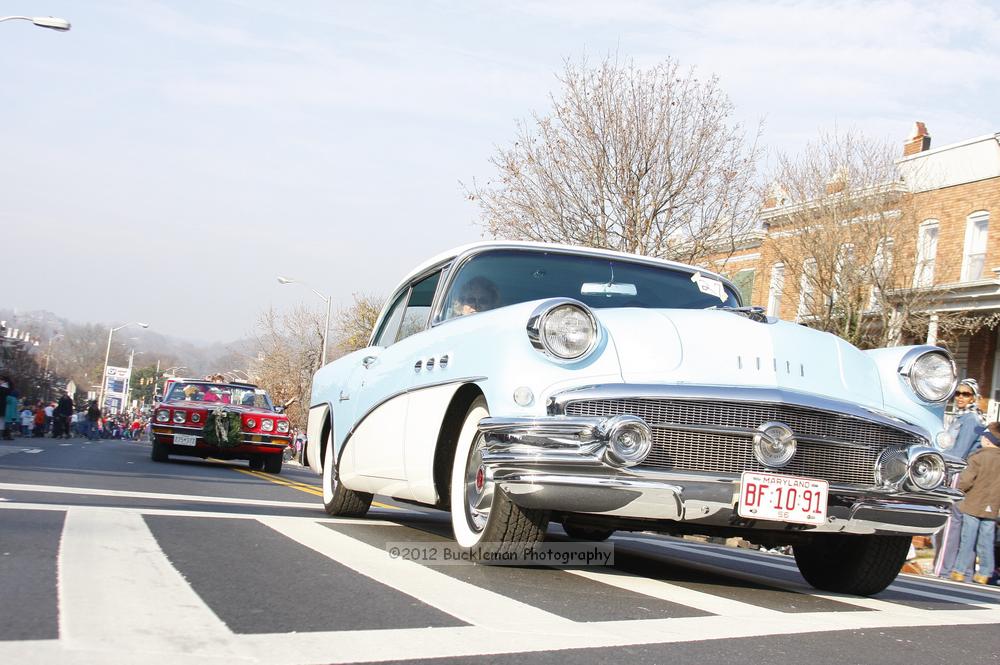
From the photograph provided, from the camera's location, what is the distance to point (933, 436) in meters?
5.04

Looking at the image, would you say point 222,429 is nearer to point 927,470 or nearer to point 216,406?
point 216,406

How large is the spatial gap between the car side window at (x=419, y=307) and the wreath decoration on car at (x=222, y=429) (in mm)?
10010

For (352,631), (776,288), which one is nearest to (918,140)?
(776,288)

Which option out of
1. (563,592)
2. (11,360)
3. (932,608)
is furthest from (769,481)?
(11,360)

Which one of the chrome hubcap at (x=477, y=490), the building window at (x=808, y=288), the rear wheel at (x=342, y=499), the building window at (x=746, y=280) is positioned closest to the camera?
the chrome hubcap at (x=477, y=490)

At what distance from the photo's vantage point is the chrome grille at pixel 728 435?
4.57m

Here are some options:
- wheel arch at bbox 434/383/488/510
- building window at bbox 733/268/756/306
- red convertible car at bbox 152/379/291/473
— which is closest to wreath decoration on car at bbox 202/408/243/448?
red convertible car at bbox 152/379/291/473

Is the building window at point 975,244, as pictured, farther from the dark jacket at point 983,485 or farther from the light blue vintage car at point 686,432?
the light blue vintage car at point 686,432

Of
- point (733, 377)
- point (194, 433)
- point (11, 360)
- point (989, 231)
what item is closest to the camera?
point (733, 377)

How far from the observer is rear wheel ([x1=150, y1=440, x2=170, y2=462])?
16500mm

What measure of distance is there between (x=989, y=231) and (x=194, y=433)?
1811 centimetres

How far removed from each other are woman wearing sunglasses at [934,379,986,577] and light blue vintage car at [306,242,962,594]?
519 centimetres

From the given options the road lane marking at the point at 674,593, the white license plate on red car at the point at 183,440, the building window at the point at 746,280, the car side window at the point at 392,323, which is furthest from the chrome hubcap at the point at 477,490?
the building window at the point at 746,280

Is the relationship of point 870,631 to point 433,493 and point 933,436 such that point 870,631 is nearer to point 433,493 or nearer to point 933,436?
point 933,436
